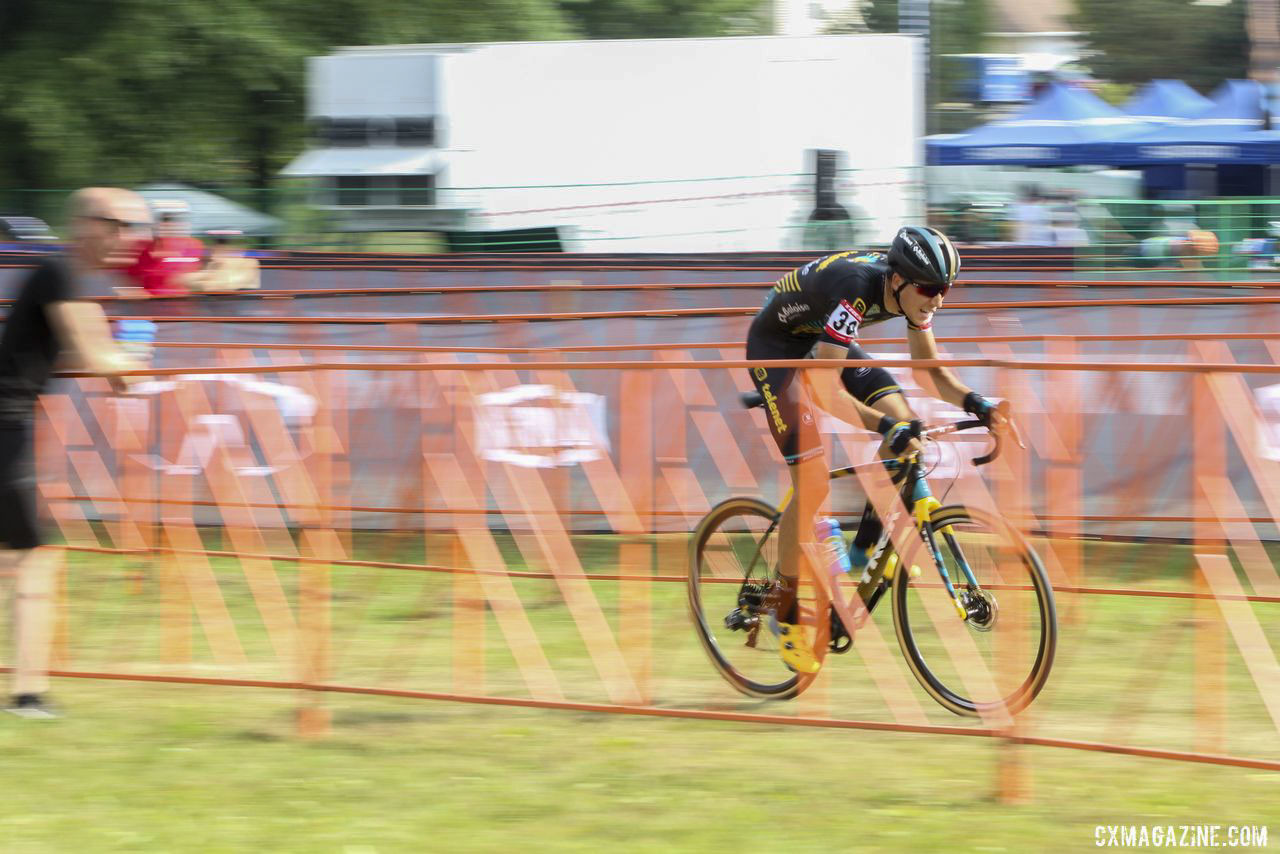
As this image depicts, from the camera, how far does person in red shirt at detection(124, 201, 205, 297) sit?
15945mm

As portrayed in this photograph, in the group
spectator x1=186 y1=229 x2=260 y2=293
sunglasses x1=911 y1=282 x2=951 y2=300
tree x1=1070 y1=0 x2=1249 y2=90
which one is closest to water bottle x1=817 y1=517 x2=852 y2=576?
sunglasses x1=911 y1=282 x2=951 y2=300

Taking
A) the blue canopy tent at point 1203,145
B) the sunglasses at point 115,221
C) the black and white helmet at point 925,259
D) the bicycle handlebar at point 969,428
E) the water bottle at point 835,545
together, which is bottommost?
the water bottle at point 835,545

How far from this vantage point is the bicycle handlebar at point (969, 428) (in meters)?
5.39

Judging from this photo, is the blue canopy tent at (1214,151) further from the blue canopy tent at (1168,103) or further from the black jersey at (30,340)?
the black jersey at (30,340)

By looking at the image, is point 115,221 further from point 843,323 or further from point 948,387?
point 948,387

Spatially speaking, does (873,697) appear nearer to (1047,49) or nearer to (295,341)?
(295,341)

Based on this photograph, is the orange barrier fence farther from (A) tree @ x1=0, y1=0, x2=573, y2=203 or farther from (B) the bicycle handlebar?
(A) tree @ x1=0, y1=0, x2=573, y2=203

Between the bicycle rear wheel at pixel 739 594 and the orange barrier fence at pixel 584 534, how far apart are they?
0.09 meters

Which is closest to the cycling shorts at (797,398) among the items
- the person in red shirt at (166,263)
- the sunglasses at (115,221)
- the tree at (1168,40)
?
the sunglasses at (115,221)

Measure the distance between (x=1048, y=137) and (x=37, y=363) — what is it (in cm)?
2200

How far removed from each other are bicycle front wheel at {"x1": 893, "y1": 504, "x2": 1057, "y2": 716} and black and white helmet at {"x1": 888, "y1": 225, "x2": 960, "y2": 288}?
0.88 meters

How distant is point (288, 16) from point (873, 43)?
1388 cm

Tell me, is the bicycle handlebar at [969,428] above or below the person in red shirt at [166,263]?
above

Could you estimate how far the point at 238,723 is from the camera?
6.46 meters
